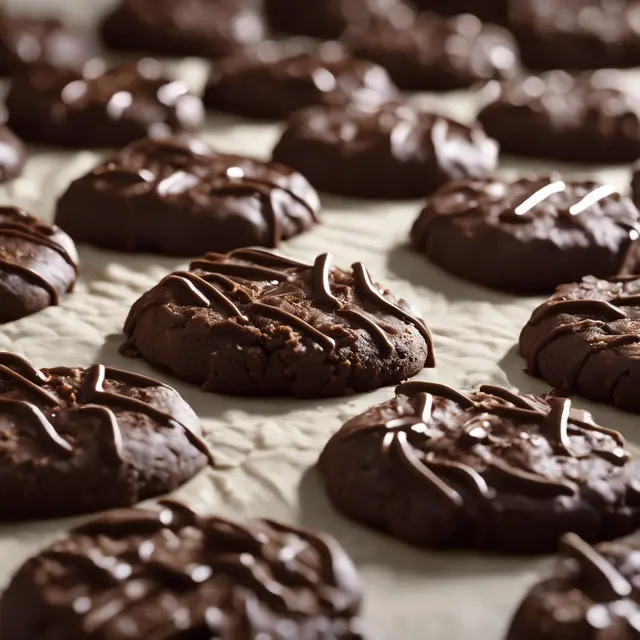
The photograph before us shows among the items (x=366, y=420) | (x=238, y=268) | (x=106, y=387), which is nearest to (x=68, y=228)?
(x=238, y=268)

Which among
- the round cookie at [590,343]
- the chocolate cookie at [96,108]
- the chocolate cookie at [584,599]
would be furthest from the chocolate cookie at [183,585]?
the chocolate cookie at [96,108]

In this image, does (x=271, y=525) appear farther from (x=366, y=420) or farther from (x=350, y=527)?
(x=366, y=420)

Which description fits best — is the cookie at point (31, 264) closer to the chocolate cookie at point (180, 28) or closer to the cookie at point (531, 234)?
the cookie at point (531, 234)

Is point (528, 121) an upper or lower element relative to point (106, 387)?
upper

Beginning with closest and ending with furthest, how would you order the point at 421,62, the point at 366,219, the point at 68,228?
the point at 68,228
the point at 366,219
the point at 421,62

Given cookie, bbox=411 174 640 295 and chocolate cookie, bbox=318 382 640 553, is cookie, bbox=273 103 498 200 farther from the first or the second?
chocolate cookie, bbox=318 382 640 553

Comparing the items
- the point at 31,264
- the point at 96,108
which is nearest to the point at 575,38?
the point at 96,108

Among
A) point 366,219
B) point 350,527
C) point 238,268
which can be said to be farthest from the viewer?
point 366,219
